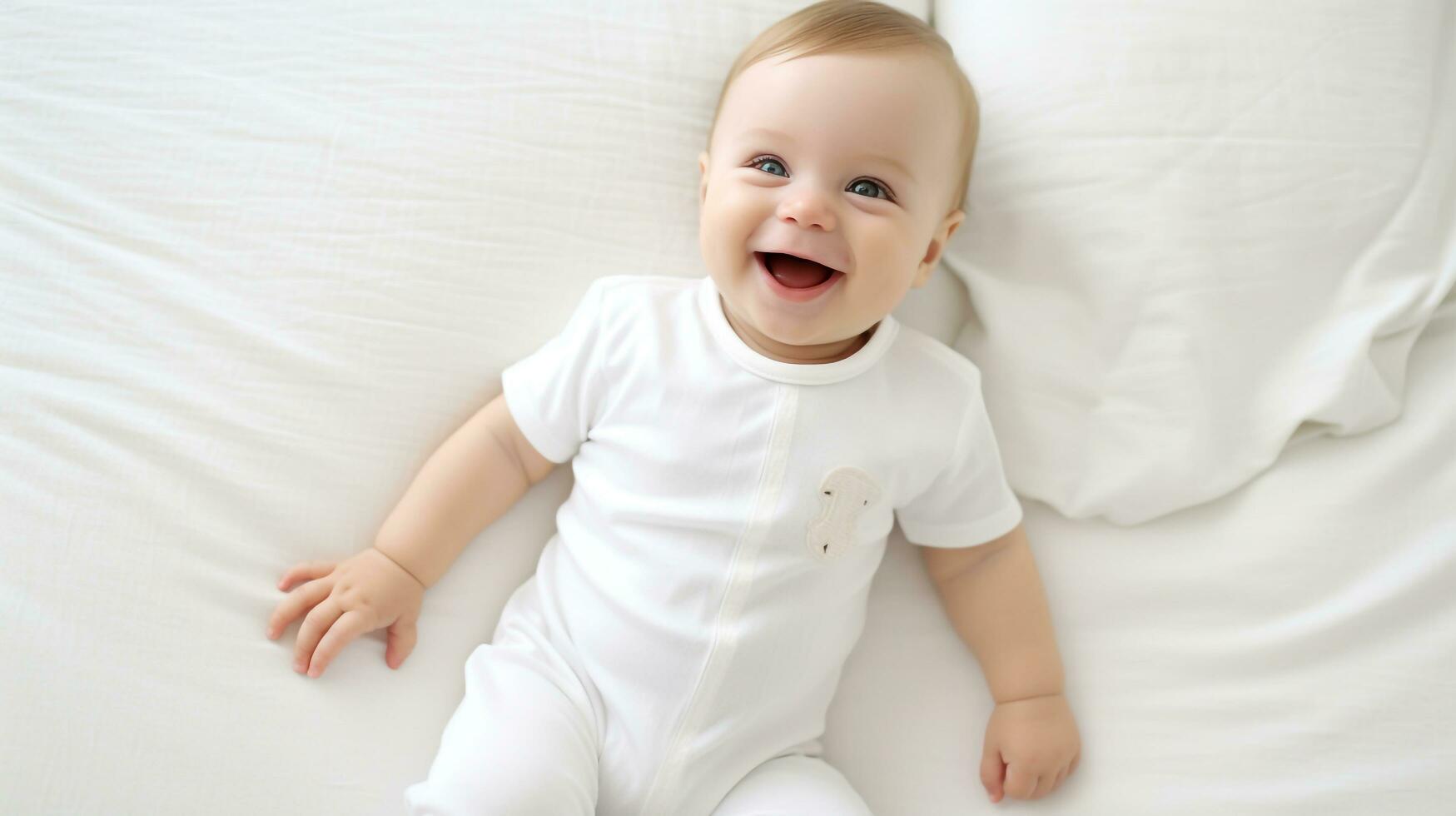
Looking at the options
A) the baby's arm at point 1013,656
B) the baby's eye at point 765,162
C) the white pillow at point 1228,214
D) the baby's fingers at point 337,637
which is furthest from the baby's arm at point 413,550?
the white pillow at point 1228,214

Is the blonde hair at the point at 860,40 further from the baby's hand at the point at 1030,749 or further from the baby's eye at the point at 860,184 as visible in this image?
the baby's hand at the point at 1030,749

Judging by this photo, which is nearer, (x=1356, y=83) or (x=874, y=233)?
(x=874, y=233)

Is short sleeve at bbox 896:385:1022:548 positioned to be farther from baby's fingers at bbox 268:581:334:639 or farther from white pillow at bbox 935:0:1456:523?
baby's fingers at bbox 268:581:334:639

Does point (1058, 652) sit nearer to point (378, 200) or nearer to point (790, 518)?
point (790, 518)

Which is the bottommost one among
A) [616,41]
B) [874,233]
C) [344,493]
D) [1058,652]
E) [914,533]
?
[1058,652]

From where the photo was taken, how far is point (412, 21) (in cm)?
108

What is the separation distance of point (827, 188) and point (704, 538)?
13.5 inches

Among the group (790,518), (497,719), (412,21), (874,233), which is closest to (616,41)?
(412,21)

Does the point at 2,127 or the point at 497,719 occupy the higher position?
the point at 2,127

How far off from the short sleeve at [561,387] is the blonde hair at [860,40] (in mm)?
248

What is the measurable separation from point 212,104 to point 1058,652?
1038 millimetres

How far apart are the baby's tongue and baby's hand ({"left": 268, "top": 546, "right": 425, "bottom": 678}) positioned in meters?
0.46

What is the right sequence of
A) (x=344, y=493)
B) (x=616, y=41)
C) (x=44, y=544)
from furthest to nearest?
(x=616, y=41)
(x=344, y=493)
(x=44, y=544)

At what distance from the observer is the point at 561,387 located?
1004 millimetres
